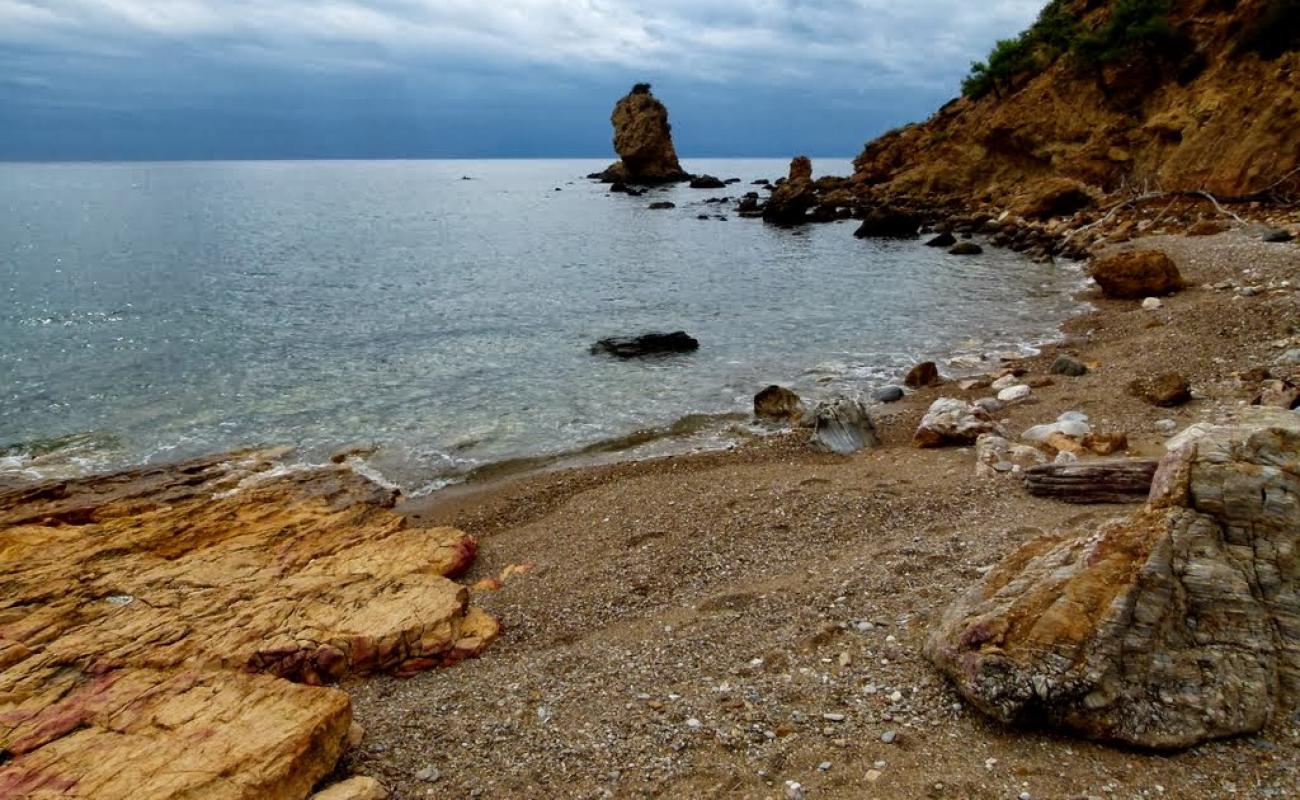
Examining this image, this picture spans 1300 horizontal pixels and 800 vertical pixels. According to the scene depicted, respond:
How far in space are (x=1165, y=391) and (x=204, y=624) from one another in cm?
1397

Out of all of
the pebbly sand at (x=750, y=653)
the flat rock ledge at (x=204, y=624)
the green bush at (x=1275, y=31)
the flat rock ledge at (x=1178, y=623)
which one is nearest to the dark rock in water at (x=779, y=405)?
the pebbly sand at (x=750, y=653)

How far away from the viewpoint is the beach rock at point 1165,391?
1208 cm

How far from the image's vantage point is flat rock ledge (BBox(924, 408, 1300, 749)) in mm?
4480

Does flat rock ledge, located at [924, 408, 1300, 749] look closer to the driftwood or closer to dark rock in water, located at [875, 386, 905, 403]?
the driftwood

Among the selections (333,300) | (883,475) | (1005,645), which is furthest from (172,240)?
(1005,645)

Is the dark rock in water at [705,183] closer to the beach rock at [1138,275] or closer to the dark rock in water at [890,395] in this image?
the beach rock at [1138,275]

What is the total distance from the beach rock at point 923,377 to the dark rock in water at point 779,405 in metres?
3.34

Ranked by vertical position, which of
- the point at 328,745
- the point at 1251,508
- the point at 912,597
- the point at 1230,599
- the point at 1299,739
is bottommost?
the point at 328,745

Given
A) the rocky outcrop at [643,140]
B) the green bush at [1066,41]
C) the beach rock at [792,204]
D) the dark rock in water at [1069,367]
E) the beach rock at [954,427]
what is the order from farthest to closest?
the rocky outcrop at [643,140] → the beach rock at [792,204] → the green bush at [1066,41] → the dark rock in water at [1069,367] → the beach rock at [954,427]

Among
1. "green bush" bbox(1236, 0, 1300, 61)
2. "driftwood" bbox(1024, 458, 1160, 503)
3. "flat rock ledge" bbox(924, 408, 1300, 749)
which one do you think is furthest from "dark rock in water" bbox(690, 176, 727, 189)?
"flat rock ledge" bbox(924, 408, 1300, 749)

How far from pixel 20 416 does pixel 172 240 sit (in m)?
43.7

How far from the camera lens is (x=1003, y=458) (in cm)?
1011

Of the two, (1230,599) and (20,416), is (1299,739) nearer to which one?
(1230,599)

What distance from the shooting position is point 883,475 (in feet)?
35.4
